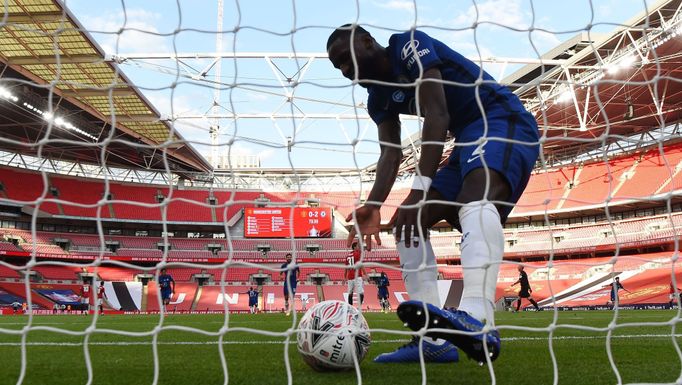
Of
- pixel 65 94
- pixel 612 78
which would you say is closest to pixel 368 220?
pixel 65 94

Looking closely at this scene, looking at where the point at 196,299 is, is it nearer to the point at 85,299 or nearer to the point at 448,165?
the point at 85,299

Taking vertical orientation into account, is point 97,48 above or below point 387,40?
above

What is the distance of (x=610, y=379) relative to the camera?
235 cm

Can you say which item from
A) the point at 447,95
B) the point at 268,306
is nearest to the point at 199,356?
the point at 447,95

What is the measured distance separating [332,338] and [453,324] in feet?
2.74

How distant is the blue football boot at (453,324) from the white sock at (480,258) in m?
0.12

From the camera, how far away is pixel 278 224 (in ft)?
110

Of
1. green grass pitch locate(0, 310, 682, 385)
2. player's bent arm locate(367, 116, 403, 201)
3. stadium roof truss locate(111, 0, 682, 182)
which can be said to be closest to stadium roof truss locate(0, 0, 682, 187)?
stadium roof truss locate(111, 0, 682, 182)

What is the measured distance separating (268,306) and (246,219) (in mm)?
6924

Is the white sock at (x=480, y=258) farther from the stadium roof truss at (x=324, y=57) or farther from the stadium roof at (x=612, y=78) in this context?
the stadium roof at (x=612, y=78)

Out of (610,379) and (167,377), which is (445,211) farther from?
(167,377)

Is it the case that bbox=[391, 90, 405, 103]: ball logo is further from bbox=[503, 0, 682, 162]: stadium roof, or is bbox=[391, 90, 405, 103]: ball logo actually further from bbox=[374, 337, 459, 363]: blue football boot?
bbox=[503, 0, 682, 162]: stadium roof

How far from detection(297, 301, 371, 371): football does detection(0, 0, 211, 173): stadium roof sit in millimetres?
8753

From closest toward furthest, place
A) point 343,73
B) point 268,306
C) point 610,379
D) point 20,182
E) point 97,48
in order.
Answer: point 610,379, point 343,73, point 97,48, point 268,306, point 20,182
